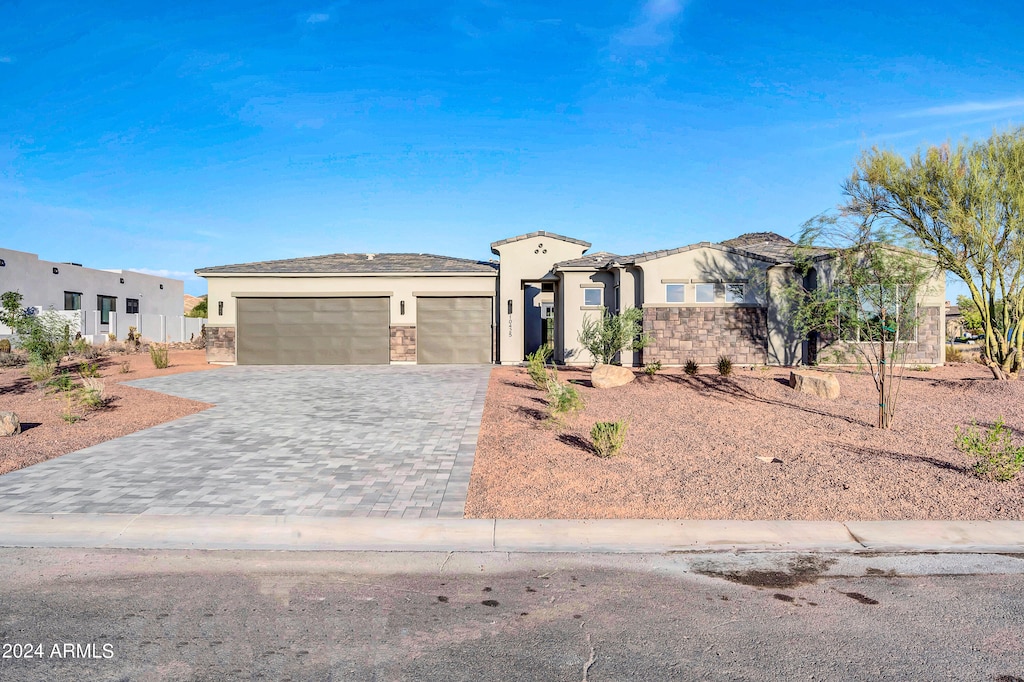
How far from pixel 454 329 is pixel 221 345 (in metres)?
8.61

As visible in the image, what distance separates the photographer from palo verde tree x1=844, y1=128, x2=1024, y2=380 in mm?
13930

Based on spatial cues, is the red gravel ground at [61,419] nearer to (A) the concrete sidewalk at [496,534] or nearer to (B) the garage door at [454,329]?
(A) the concrete sidewalk at [496,534]

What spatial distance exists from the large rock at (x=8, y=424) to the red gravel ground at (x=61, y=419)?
0.42 feet

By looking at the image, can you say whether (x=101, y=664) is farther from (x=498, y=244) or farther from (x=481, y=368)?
(x=498, y=244)

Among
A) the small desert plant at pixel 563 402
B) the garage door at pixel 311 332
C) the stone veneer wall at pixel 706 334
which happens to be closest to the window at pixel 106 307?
the garage door at pixel 311 332

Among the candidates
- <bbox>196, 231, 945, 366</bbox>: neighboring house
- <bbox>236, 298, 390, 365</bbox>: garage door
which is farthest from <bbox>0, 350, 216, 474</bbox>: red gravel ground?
<bbox>196, 231, 945, 366</bbox>: neighboring house

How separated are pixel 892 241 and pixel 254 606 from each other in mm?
12472

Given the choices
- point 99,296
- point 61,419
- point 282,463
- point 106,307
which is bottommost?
point 282,463

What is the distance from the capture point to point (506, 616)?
A: 13.9 feet

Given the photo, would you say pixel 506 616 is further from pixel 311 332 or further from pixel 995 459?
pixel 311 332

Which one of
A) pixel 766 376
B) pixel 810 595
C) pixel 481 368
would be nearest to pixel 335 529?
pixel 810 595

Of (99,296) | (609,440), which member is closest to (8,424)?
(609,440)

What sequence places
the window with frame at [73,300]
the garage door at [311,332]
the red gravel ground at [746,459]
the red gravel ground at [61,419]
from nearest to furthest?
the red gravel ground at [746,459]
the red gravel ground at [61,419]
the garage door at [311,332]
the window with frame at [73,300]

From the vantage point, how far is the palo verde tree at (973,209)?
45.7 feet
